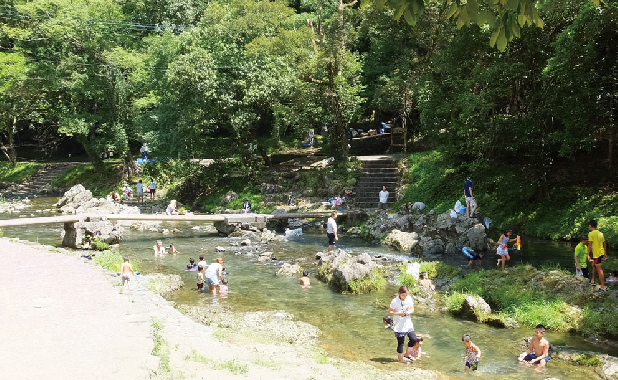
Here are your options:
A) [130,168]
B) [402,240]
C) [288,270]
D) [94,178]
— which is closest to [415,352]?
[288,270]

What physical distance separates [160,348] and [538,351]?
24.9 ft

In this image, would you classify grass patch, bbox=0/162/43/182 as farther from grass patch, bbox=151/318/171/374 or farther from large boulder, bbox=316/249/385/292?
grass patch, bbox=151/318/171/374

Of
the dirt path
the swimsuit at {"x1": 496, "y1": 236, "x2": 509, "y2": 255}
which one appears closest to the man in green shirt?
the swimsuit at {"x1": 496, "y1": 236, "x2": 509, "y2": 255}

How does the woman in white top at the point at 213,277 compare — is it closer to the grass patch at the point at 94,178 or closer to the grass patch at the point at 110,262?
the grass patch at the point at 110,262

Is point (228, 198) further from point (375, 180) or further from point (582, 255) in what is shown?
point (582, 255)

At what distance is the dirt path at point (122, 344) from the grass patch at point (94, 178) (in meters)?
31.4

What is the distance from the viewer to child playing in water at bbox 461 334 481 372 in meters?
10.1

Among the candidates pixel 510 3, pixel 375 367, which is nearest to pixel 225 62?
pixel 375 367

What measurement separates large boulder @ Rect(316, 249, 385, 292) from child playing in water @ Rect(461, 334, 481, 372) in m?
5.95

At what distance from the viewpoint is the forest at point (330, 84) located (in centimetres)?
2234

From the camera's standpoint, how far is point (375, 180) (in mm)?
32094

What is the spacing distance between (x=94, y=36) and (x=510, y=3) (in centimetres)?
4193

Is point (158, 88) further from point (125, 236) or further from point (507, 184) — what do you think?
point (507, 184)

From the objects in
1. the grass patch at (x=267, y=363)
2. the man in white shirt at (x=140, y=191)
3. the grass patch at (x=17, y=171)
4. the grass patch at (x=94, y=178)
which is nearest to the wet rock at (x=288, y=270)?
the grass patch at (x=267, y=363)
